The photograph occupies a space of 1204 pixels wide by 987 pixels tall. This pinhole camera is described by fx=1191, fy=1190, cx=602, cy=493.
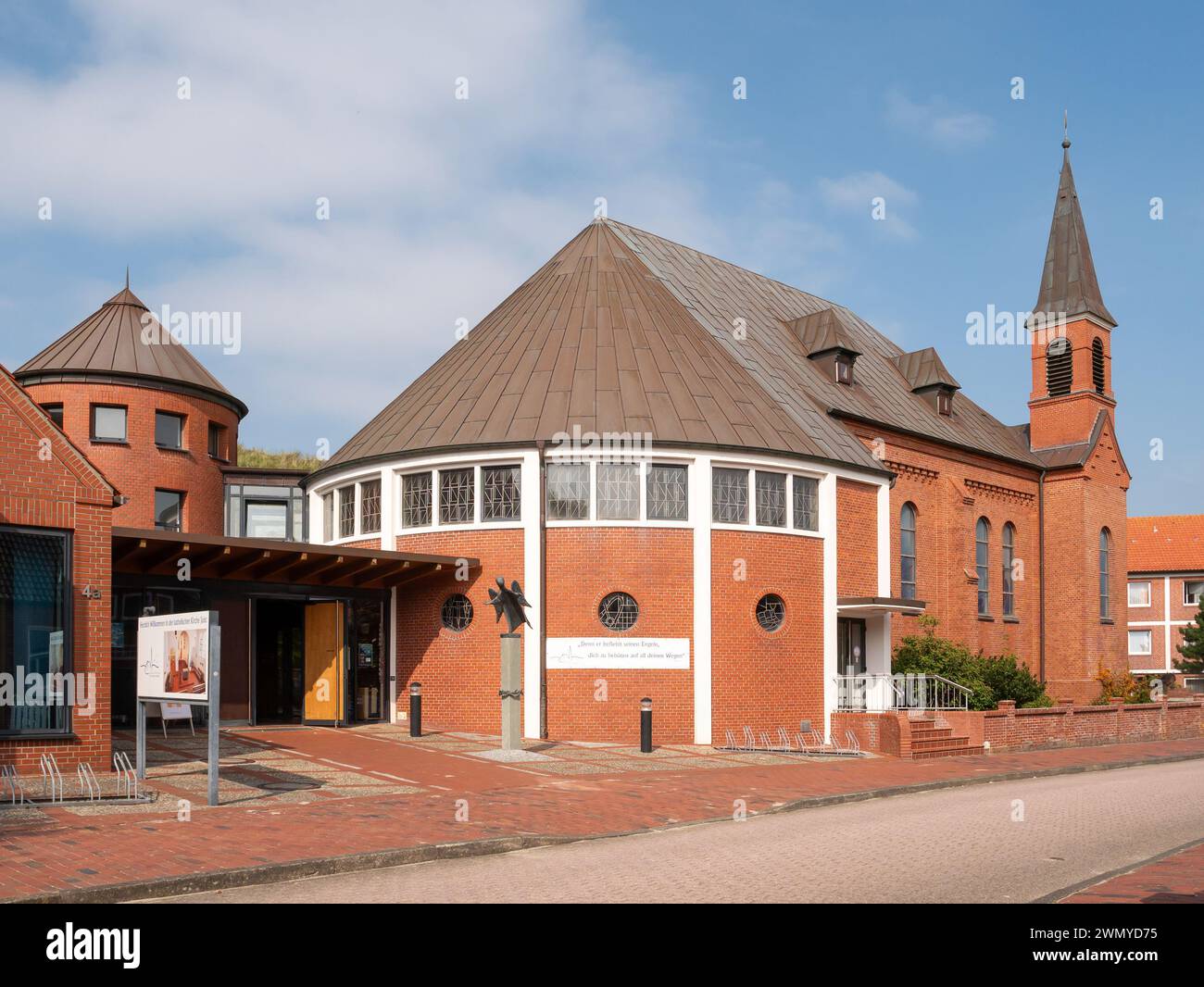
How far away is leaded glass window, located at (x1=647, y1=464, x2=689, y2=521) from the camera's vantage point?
2388cm

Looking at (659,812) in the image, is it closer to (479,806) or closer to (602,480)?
(479,806)

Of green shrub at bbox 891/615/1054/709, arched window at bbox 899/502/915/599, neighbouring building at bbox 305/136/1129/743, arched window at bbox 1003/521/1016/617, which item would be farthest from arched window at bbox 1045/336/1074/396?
green shrub at bbox 891/615/1054/709

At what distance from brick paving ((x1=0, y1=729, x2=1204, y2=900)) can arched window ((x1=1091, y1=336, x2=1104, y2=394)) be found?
19757mm

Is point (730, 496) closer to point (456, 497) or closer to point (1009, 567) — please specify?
point (456, 497)

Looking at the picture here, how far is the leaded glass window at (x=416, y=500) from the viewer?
2517 centimetres

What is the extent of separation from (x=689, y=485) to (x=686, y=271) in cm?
1034

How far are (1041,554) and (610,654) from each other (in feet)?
66.9

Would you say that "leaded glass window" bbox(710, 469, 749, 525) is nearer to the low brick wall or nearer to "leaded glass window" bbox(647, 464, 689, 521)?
"leaded glass window" bbox(647, 464, 689, 521)

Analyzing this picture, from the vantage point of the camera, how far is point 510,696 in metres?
19.8

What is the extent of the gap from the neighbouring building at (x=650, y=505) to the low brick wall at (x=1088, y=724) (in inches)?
129

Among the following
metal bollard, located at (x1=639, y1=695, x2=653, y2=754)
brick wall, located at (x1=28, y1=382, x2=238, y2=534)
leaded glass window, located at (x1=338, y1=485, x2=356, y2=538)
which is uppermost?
brick wall, located at (x1=28, y1=382, x2=238, y2=534)

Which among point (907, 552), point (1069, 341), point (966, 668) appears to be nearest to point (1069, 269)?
point (1069, 341)
